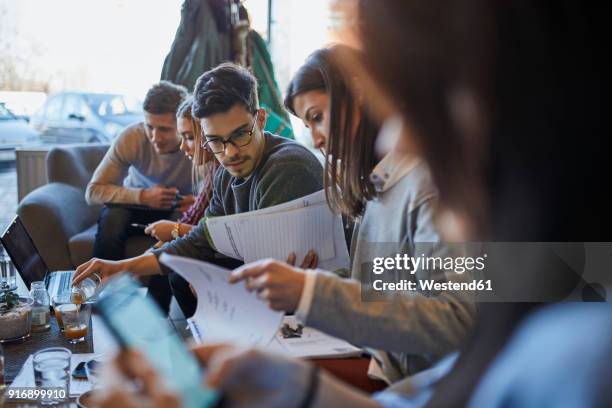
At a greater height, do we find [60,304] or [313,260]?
[313,260]

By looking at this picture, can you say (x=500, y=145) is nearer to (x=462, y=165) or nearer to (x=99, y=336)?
(x=462, y=165)

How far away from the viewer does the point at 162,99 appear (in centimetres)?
256

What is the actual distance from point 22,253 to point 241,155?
65 centimetres

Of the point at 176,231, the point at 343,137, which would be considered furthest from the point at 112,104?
the point at 343,137

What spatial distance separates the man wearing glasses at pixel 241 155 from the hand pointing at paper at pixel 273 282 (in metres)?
0.80

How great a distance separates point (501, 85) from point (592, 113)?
0.25ft

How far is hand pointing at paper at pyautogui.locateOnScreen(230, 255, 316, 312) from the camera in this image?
2.35ft

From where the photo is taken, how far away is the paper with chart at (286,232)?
1.23m

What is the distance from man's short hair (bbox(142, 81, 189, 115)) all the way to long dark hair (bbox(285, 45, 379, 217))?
147 cm

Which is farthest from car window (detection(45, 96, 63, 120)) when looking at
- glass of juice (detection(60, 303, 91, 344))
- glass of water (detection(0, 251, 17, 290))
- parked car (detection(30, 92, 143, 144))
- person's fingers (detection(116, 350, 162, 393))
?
person's fingers (detection(116, 350, 162, 393))

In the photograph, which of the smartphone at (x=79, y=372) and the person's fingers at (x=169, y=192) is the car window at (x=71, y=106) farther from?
the smartphone at (x=79, y=372)

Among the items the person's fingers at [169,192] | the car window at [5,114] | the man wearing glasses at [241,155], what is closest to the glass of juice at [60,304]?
the man wearing glasses at [241,155]

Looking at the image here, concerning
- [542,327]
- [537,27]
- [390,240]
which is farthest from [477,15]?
[390,240]

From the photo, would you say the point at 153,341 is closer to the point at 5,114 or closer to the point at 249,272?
the point at 249,272
